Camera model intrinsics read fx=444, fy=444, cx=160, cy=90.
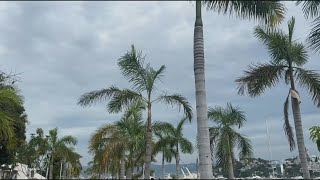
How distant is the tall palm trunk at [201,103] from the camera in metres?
11.2

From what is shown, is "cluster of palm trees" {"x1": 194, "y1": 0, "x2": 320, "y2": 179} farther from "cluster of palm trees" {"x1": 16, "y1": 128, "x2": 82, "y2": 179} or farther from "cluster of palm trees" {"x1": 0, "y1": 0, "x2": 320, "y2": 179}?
"cluster of palm trees" {"x1": 16, "y1": 128, "x2": 82, "y2": 179}

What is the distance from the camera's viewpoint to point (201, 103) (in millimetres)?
11680

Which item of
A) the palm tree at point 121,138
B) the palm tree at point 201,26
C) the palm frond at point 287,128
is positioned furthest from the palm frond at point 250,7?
the palm tree at point 121,138

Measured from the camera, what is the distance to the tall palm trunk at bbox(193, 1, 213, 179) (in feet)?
36.7

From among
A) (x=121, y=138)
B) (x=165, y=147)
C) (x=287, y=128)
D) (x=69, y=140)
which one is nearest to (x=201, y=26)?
(x=287, y=128)

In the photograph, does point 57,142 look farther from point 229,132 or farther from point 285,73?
point 285,73

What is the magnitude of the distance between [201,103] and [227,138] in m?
16.9

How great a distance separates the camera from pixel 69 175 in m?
68.1

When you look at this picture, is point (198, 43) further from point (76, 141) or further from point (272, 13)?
point (76, 141)

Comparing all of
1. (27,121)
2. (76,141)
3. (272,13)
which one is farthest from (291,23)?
(76,141)

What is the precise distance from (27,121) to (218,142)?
1730 cm

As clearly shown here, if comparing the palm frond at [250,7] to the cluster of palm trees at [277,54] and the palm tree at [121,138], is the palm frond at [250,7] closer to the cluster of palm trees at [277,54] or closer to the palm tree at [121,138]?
the cluster of palm trees at [277,54]

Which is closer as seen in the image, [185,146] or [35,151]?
[185,146]

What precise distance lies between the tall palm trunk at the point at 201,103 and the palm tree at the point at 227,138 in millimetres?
16013
